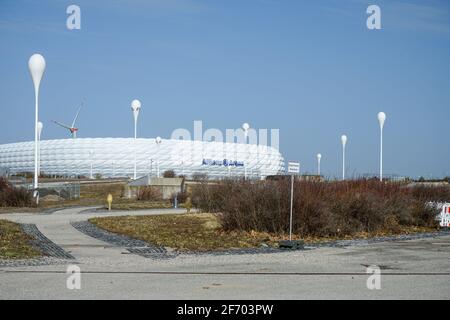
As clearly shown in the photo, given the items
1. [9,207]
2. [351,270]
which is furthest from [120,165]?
[351,270]

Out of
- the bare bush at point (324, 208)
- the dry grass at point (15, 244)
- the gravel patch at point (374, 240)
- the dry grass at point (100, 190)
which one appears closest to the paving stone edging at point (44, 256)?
the dry grass at point (15, 244)

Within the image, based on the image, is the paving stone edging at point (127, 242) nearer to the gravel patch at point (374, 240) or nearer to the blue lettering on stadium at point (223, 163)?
the gravel patch at point (374, 240)

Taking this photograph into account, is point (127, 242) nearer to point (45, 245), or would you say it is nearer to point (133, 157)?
point (45, 245)

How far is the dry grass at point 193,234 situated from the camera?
653 inches

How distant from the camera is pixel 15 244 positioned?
15688mm

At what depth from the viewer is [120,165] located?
132 metres

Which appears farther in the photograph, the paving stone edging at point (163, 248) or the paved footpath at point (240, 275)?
the paving stone edging at point (163, 248)

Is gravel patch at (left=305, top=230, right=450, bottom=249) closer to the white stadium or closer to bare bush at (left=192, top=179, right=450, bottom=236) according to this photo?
bare bush at (left=192, top=179, right=450, bottom=236)

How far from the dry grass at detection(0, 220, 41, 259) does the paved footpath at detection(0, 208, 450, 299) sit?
91cm

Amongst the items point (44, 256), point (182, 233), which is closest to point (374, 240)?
point (182, 233)

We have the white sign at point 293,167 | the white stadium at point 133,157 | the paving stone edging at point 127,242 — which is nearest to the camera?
the paving stone edging at point 127,242

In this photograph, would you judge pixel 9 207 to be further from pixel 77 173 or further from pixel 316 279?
pixel 77 173

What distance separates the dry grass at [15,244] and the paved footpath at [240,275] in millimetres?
914

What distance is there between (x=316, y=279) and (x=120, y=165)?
123 meters
